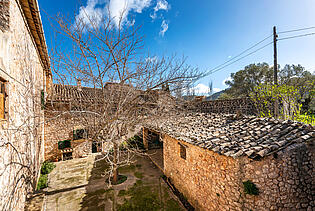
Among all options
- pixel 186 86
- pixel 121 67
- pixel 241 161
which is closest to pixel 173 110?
pixel 186 86

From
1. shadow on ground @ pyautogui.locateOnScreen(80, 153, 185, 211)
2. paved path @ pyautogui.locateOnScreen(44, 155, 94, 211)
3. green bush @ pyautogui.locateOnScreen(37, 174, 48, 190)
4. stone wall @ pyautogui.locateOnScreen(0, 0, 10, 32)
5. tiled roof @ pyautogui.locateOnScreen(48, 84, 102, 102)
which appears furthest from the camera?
green bush @ pyautogui.locateOnScreen(37, 174, 48, 190)

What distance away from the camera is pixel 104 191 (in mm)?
6621

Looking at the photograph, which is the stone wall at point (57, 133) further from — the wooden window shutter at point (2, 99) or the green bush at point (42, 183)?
the wooden window shutter at point (2, 99)

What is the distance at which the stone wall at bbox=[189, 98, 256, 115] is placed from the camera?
10.2 m

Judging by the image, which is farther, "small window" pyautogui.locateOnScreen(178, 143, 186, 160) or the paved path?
"small window" pyautogui.locateOnScreen(178, 143, 186, 160)

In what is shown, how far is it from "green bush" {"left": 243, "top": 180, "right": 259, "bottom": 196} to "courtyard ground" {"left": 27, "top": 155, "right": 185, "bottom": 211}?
301 centimetres

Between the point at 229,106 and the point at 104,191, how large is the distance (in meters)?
10.3

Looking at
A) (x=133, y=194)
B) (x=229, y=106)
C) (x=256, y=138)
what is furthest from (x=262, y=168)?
(x=229, y=106)

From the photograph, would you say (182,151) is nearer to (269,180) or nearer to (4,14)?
(269,180)

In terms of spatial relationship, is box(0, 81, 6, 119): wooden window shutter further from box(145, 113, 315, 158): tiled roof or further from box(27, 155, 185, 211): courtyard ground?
box(145, 113, 315, 158): tiled roof

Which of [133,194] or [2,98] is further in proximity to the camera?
[133,194]

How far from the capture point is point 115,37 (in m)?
4.94

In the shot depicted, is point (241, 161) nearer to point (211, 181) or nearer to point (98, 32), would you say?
point (211, 181)

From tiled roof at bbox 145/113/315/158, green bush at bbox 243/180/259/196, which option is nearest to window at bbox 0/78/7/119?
tiled roof at bbox 145/113/315/158
